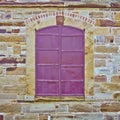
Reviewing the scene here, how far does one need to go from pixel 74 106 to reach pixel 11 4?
7.72ft

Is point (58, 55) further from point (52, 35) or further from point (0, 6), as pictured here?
point (0, 6)

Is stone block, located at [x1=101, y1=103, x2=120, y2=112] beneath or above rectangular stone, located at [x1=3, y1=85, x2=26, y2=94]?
beneath

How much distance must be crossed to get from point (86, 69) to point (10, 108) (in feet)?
5.53

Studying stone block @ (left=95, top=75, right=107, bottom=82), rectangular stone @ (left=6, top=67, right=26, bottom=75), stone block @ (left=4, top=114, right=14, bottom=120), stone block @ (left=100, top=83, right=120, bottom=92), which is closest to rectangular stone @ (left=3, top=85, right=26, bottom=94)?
rectangular stone @ (left=6, top=67, right=26, bottom=75)

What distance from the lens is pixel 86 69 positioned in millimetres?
6641

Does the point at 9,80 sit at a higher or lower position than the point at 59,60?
lower

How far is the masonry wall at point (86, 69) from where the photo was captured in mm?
6609

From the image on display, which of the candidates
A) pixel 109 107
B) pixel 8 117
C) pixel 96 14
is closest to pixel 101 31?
pixel 96 14

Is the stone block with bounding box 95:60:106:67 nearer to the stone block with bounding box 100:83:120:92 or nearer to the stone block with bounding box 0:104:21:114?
the stone block with bounding box 100:83:120:92

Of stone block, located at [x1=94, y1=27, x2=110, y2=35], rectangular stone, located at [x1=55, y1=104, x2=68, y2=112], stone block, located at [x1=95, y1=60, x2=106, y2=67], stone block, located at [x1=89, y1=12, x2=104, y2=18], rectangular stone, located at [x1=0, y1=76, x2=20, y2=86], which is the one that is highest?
stone block, located at [x1=89, y1=12, x2=104, y2=18]

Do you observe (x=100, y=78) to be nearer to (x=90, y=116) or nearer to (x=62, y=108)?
(x=90, y=116)

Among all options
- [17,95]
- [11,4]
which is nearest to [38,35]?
[11,4]

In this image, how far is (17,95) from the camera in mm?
6645

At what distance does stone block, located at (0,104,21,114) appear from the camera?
6.66 metres
